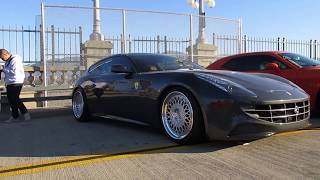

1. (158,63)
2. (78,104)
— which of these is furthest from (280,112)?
(78,104)

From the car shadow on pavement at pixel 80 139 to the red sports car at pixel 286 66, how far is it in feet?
9.50

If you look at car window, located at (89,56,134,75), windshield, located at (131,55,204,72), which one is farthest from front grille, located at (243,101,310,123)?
car window, located at (89,56,134,75)

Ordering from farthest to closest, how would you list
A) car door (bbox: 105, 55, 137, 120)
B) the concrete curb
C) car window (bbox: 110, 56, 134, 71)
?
the concrete curb < car window (bbox: 110, 56, 134, 71) < car door (bbox: 105, 55, 137, 120)

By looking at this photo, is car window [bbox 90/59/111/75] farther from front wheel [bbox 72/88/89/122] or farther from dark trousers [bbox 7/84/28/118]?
dark trousers [bbox 7/84/28/118]

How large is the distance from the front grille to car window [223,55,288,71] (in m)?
3.22

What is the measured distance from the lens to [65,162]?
18.4 feet

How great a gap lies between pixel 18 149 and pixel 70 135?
1.13m

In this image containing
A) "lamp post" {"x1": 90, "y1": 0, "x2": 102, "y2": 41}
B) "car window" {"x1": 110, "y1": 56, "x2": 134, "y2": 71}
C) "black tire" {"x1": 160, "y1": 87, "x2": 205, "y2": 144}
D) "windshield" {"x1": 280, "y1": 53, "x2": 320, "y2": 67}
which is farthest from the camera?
"lamp post" {"x1": 90, "y1": 0, "x2": 102, "y2": 41}

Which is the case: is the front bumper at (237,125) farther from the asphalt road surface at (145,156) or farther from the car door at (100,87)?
the car door at (100,87)

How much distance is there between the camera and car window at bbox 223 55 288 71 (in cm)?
966

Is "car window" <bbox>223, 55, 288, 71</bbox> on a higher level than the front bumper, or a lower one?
higher

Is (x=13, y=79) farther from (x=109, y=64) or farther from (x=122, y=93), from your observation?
(x=122, y=93)

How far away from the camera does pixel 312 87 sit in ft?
28.3

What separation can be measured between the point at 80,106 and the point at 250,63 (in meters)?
3.52
